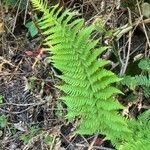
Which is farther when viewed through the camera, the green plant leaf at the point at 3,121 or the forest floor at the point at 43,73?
the green plant leaf at the point at 3,121

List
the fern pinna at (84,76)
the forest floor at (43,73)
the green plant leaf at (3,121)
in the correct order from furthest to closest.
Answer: the green plant leaf at (3,121) < the forest floor at (43,73) < the fern pinna at (84,76)

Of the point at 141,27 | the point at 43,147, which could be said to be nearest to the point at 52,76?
the point at 43,147

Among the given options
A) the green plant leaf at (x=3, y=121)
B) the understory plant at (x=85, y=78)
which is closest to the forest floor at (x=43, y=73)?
the green plant leaf at (x=3, y=121)

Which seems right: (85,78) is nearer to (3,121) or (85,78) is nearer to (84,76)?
(84,76)

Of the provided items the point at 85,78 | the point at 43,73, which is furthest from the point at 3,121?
the point at 85,78

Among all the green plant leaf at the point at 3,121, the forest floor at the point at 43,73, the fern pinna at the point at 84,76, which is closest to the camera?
the fern pinna at the point at 84,76

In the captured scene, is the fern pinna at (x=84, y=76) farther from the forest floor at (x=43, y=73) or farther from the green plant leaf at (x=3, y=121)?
the green plant leaf at (x=3, y=121)
